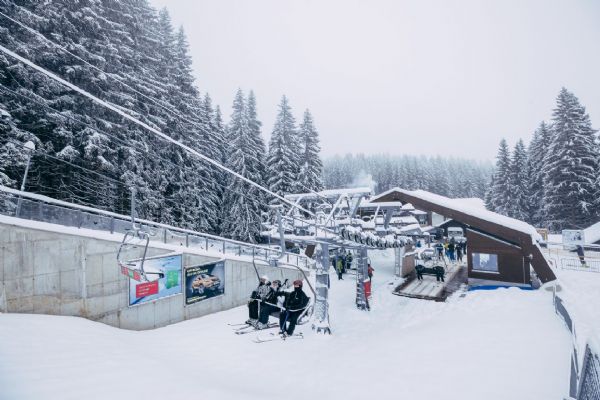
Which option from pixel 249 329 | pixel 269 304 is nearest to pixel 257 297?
pixel 269 304

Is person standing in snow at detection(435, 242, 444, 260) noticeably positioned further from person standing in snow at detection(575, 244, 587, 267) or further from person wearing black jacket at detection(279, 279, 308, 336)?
person wearing black jacket at detection(279, 279, 308, 336)

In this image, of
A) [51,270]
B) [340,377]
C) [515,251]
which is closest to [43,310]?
[51,270]

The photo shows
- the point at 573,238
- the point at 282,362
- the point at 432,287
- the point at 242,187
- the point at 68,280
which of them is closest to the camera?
the point at 282,362

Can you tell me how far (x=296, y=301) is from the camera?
10.1 meters

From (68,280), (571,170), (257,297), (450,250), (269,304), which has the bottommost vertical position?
(450,250)

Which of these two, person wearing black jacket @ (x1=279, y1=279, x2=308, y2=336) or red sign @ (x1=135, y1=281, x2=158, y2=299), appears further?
red sign @ (x1=135, y1=281, x2=158, y2=299)

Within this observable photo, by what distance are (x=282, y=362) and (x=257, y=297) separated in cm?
314

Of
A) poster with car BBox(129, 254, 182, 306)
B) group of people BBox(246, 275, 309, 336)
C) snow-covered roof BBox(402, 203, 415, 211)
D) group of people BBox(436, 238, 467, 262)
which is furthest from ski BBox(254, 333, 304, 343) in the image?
group of people BBox(436, 238, 467, 262)

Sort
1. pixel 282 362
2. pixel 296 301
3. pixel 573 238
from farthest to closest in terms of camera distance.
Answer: pixel 573 238, pixel 296 301, pixel 282 362

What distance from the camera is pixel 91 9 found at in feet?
57.6

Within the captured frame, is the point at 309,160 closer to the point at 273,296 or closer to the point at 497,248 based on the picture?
the point at 497,248

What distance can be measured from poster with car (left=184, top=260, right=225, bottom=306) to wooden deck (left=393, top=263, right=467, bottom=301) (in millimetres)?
11728

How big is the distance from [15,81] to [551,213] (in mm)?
51555

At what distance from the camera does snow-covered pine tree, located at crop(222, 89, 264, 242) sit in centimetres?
3228
